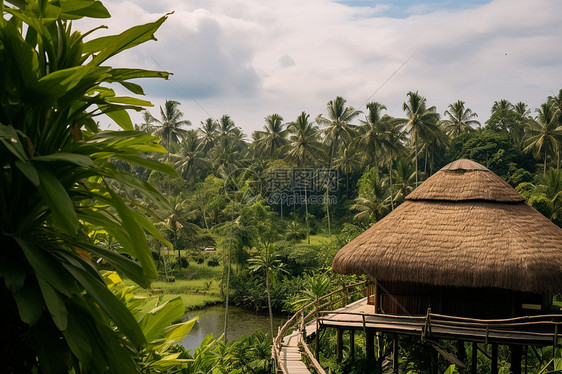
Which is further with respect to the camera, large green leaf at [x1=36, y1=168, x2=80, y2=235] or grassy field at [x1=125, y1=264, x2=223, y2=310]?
grassy field at [x1=125, y1=264, x2=223, y2=310]

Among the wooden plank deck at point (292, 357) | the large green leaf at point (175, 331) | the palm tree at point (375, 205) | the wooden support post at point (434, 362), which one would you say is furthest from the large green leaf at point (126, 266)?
the palm tree at point (375, 205)

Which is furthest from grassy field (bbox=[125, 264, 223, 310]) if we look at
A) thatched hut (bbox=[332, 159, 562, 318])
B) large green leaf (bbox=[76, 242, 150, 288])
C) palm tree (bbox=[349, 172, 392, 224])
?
large green leaf (bbox=[76, 242, 150, 288])

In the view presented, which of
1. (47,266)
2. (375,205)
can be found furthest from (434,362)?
(375,205)

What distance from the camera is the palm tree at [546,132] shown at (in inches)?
1278

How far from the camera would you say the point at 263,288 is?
26203 millimetres

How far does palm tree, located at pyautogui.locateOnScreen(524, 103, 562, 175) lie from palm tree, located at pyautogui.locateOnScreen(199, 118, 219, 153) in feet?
90.2

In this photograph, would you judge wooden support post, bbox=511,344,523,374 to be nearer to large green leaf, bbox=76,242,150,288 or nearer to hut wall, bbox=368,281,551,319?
hut wall, bbox=368,281,551,319

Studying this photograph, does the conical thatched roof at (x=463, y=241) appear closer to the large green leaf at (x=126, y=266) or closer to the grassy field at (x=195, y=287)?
the large green leaf at (x=126, y=266)

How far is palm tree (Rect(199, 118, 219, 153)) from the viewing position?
45.8m

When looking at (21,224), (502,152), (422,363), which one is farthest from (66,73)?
(502,152)

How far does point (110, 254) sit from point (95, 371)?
499mm

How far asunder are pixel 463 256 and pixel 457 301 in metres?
1.08

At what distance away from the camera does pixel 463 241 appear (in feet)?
34.7

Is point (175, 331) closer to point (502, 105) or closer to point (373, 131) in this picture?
point (373, 131)
